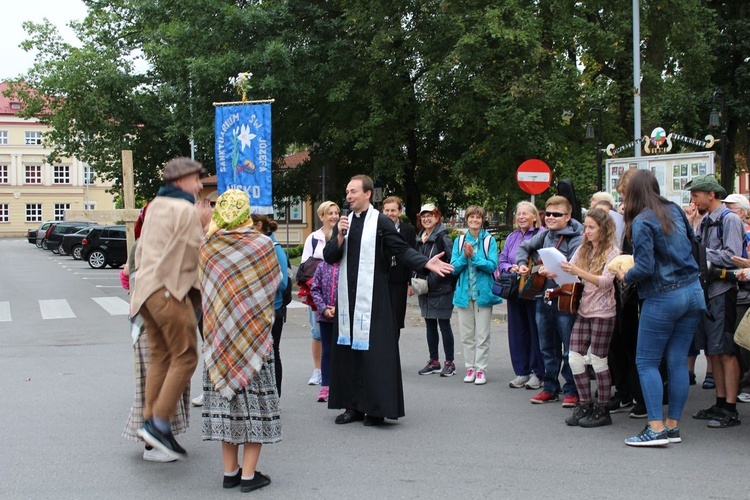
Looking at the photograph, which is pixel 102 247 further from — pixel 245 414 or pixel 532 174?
pixel 245 414

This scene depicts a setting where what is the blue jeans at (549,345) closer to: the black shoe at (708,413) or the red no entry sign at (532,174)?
the black shoe at (708,413)

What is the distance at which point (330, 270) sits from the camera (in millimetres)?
7992

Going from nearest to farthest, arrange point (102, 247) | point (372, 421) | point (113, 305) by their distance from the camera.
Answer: point (372, 421) < point (113, 305) < point (102, 247)

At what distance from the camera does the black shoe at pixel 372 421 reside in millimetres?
7004

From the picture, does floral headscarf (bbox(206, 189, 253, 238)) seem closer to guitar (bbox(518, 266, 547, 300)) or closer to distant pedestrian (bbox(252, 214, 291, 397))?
distant pedestrian (bbox(252, 214, 291, 397))

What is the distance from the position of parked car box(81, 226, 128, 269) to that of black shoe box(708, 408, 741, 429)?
98.4 feet

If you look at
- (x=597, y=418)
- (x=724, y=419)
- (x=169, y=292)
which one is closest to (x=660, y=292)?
(x=597, y=418)

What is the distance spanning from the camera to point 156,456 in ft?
19.3

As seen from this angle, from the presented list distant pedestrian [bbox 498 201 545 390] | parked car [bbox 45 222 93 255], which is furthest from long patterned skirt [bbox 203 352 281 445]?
parked car [bbox 45 222 93 255]

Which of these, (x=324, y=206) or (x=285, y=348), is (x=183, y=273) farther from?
(x=285, y=348)

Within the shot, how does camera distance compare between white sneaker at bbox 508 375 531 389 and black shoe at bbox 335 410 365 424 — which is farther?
white sneaker at bbox 508 375 531 389

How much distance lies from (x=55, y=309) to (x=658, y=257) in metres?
14.5

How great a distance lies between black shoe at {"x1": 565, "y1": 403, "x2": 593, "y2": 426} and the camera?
697 cm

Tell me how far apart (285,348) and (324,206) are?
3.46m
